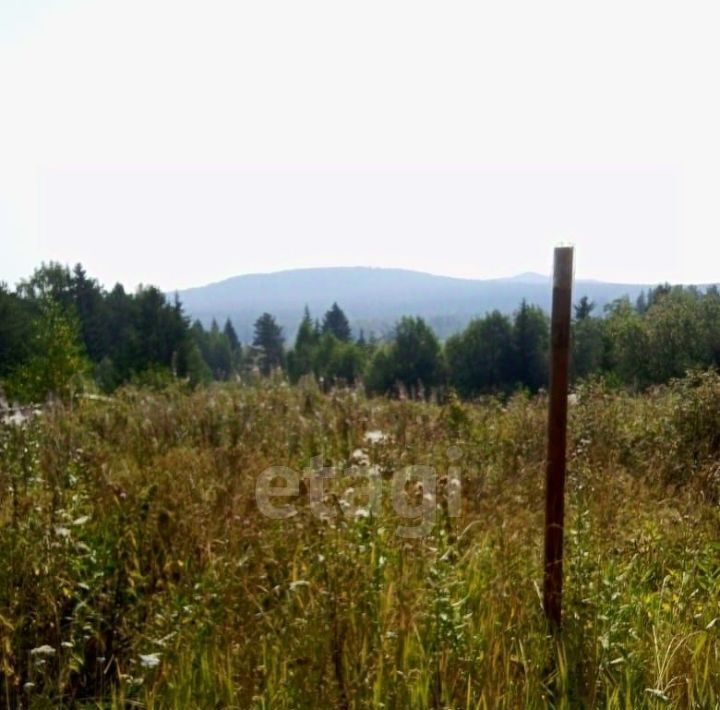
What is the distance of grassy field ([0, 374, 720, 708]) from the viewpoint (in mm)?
2076

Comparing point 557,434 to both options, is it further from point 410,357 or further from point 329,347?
point 329,347

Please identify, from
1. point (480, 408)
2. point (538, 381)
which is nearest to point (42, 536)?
point (480, 408)

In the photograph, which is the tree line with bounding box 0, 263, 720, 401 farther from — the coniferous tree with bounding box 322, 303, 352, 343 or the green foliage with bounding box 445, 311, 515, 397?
the coniferous tree with bounding box 322, 303, 352, 343

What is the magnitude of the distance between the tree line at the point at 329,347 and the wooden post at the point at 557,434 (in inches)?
190

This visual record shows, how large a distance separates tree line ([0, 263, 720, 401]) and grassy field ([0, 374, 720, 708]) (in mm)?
3831

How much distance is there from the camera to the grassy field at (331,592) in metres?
2.08

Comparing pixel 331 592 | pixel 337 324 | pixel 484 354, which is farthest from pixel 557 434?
pixel 337 324

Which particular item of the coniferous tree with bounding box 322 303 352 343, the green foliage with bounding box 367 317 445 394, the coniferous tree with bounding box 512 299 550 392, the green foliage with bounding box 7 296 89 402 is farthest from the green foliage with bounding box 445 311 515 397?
the green foliage with bounding box 7 296 89 402

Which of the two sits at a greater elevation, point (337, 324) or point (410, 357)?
point (337, 324)

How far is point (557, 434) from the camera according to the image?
2.38m

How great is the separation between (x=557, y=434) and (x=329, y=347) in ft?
257

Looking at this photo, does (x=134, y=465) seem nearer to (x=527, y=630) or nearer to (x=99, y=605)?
(x=99, y=605)

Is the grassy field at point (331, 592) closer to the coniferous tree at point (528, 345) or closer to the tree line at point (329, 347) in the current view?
the tree line at point (329, 347)

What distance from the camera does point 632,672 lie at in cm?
208
